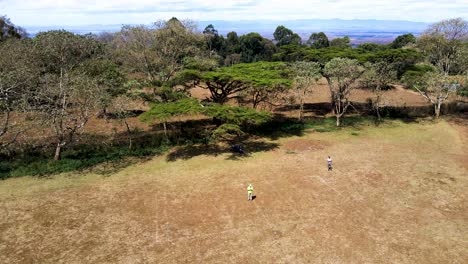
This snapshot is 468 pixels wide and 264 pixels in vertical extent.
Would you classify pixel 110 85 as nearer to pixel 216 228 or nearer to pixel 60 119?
pixel 60 119

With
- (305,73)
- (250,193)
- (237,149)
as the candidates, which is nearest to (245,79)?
(237,149)

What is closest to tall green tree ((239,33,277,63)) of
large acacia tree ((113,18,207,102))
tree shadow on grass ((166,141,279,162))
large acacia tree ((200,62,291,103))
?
large acacia tree ((113,18,207,102))

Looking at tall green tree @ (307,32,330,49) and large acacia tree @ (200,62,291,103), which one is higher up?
tall green tree @ (307,32,330,49)

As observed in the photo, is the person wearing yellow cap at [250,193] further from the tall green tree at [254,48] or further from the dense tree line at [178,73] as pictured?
the tall green tree at [254,48]

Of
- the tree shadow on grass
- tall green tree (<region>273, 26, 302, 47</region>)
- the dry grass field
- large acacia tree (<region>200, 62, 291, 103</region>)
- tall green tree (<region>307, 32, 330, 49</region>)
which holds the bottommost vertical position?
the dry grass field

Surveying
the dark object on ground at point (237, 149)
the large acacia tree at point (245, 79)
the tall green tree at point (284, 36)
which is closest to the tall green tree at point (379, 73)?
the large acacia tree at point (245, 79)

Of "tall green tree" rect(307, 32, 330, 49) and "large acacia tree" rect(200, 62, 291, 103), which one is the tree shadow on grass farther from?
Result: "tall green tree" rect(307, 32, 330, 49)

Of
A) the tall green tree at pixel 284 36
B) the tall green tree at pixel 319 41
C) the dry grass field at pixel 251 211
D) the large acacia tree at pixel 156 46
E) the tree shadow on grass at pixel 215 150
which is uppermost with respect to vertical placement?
the tall green tree at pixel 284 36
